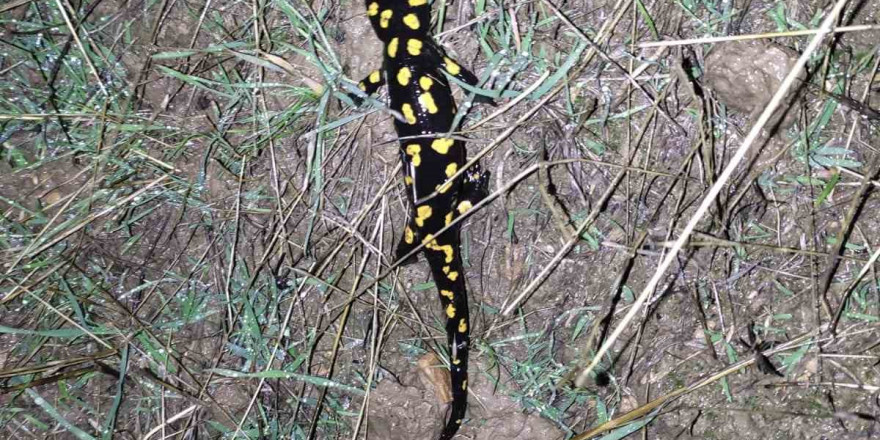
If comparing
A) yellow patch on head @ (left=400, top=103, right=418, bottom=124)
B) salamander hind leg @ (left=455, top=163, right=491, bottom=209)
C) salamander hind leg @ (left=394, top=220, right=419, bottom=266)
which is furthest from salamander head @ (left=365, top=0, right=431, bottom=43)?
salamander hind leg @ (left=394, top=220, right=419, bottom=266)

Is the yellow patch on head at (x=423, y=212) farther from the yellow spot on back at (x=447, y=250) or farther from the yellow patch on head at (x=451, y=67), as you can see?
the yellow patch on head at (x=451, y=67)

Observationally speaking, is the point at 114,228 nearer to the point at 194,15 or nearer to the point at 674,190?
the point at 194,15

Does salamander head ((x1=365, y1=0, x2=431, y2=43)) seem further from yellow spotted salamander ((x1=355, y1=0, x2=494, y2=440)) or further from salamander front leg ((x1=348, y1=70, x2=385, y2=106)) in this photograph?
salamander front leg ((x1=348, y1=70, x2=385, y2=106))

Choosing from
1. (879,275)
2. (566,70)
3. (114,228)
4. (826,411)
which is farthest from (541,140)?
(114,228)

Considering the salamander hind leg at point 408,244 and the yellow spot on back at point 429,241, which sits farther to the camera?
the salamander hind leg at point 408,244

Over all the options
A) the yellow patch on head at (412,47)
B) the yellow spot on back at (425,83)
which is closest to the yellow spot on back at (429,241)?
the yellow spot on back at (425,83)
